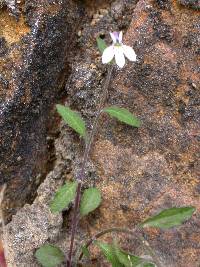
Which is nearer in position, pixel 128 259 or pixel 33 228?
pixel 128 259

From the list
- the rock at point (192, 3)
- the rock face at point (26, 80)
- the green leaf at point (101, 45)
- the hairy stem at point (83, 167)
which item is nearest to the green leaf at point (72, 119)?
the hairy stem at point (83, 167)

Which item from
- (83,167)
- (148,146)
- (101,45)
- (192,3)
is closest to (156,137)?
(148,146)

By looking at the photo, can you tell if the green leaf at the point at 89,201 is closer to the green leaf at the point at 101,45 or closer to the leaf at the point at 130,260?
the leaf at the point at 130,260

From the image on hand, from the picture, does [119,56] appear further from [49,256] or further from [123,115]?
[49,256]

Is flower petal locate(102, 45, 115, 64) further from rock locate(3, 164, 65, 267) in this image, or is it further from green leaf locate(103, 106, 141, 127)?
rock locate(3, 164, 65, 267)

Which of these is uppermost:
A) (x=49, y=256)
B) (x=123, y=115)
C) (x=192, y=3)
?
(x=192, y=3)

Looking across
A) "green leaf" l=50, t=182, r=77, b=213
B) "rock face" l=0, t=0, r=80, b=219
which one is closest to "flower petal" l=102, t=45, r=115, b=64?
"rock face" l=0, t=0, r=80, b=219
